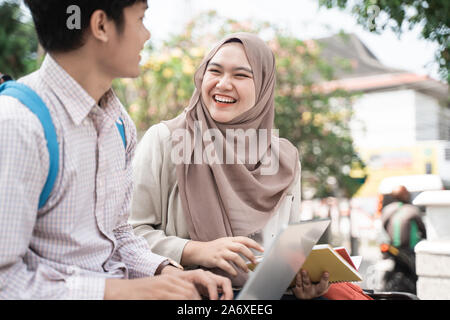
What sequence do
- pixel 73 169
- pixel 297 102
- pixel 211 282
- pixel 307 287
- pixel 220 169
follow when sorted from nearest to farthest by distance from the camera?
pixel 73 169, pixel 211 282, pixel 307 287, pixel 220 169, pixel 297 102

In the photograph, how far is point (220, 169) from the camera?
7.63 feet

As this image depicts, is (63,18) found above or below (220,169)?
above

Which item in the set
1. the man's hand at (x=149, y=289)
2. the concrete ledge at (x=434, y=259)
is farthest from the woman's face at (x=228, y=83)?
the concrete ledge at (x=434, y=259)

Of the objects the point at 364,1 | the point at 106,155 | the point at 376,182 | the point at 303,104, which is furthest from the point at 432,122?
the point at 106,155

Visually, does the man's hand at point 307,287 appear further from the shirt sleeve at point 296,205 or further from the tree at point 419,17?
the tree at point 419,17

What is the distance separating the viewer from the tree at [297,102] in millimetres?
7793

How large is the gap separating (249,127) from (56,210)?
141 centimetres

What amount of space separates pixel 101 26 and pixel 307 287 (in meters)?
1.25

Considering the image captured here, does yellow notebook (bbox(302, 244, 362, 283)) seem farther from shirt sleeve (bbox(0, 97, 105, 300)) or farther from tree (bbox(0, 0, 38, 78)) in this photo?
tree (bbox(0, 0, 38, 78))

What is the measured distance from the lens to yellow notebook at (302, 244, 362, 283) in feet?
5.65

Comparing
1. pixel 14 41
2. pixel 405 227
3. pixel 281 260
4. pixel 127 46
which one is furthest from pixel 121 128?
pixel 14 41

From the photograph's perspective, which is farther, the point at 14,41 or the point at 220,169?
the point at 14,41

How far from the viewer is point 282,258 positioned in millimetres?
1445

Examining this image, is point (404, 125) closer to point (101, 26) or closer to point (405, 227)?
point (405, 227)
